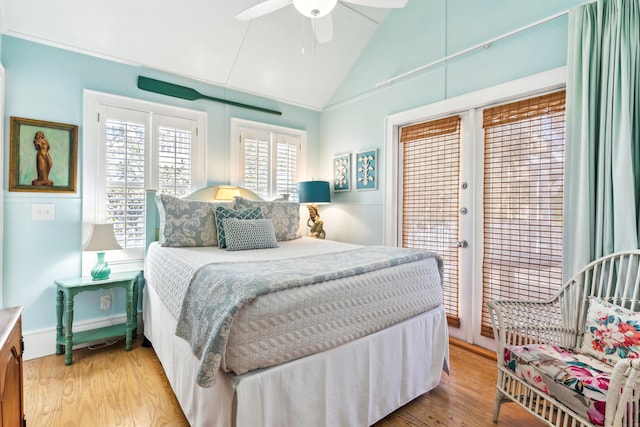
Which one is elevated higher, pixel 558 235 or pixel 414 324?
pixel 558 235

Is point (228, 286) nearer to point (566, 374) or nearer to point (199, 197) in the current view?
point (566, 374)

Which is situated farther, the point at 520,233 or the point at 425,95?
the point at 425,95

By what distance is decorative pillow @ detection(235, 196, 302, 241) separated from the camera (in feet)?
10.1

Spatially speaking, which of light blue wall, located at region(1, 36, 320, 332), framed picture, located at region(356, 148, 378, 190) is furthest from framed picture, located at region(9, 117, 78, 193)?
framed picture, located at region(356, 148, 378, 190)

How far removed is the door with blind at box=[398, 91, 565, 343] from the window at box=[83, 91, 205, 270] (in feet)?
7.85

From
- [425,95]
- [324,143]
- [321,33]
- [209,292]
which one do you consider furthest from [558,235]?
[324,143]

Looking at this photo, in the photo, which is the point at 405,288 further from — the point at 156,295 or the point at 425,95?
the point at 425,95

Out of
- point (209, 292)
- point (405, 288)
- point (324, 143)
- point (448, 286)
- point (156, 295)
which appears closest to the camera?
point (209, 292)

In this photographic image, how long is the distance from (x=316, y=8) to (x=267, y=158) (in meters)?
2.25

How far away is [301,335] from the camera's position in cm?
141

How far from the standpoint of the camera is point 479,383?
86.9 inches

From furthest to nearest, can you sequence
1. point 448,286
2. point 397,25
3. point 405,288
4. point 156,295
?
1. point 397,25
2. point 448,286
3. point 156,295
4. point 405,288

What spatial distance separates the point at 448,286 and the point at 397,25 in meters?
2.77

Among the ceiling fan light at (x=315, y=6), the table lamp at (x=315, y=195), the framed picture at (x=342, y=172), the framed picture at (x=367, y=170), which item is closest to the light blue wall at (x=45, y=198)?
the table lamp at (x=315, y=195)
